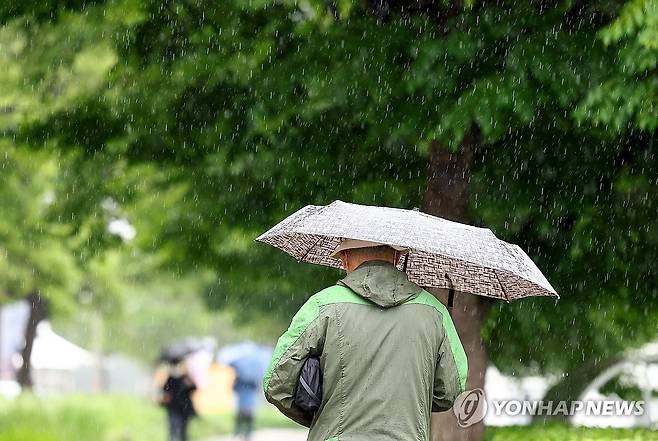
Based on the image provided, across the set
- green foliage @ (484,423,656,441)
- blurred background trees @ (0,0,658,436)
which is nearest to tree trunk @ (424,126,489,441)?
blurred background trees @ (0,0,658,436)

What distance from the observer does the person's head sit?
401 cm

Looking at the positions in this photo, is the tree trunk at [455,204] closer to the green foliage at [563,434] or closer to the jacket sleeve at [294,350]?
the green foliage at [563,434]

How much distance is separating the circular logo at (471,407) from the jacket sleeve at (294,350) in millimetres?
5645

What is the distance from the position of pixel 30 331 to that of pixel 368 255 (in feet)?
94.8

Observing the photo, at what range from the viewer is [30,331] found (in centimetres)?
3159

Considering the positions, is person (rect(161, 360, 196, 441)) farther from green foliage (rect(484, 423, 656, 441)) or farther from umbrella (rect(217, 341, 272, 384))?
green foliage (rect(484, 423, 656, 441))

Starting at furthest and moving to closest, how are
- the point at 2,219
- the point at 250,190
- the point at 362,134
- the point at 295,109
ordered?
the point at 2,219, the point at 250,190, the point at 362,134, the point at 295,109

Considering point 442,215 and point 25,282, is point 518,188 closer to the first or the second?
point 442,215

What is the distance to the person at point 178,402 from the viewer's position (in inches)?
618

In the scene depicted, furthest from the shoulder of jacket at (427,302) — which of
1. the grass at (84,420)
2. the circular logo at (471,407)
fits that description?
Result: the grass at (84,420)

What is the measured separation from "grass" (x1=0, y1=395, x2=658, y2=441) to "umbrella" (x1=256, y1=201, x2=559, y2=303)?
4728 mm

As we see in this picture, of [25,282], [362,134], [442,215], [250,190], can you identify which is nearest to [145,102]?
[250,190]

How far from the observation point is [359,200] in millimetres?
9656

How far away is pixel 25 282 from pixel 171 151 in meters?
18.8
